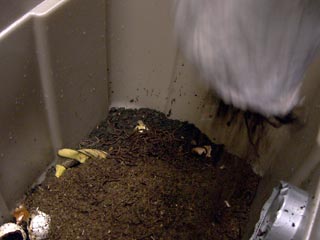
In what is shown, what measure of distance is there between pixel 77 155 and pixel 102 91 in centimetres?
18

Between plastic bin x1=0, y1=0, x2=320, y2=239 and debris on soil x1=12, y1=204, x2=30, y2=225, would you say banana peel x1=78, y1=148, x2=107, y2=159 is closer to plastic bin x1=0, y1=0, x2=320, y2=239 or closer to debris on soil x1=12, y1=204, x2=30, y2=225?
plastic bin x1=0, y1=0, x2=320, y2=239

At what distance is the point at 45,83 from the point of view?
0.80 m

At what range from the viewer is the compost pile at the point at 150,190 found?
31.8 inches

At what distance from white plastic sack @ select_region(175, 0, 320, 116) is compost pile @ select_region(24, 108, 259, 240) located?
1.47 ft

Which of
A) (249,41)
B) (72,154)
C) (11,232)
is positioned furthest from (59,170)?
(249,41)

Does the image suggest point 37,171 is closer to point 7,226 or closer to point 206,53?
point 7,226

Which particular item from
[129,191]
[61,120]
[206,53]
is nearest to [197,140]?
[129,191]

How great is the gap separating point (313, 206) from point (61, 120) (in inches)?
23.5

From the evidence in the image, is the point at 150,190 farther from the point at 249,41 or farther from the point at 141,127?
the point at 249,41

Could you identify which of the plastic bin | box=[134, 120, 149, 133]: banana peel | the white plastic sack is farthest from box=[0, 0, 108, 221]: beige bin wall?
the white plastic sack

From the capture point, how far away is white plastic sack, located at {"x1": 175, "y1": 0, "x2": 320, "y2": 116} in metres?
0.36

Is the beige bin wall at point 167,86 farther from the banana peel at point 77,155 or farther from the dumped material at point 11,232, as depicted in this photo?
the dumped material at point 11,232

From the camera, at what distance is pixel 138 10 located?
3.05 ft

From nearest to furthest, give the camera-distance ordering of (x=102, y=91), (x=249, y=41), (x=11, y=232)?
(x=249, y=41)
(x=11, y=232)
(x=102, y=91)
